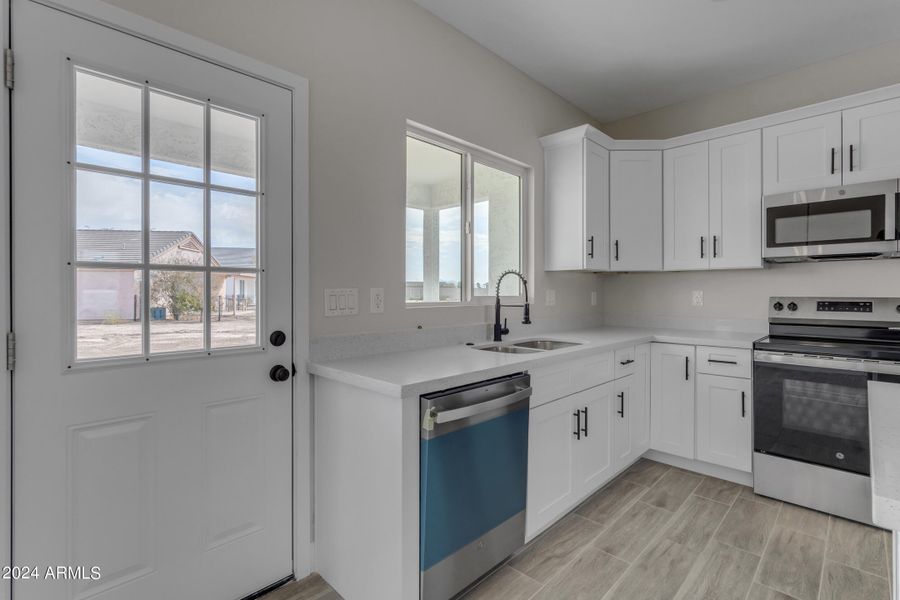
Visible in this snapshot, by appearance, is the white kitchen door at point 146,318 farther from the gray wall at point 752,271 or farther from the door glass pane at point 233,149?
the gray wall at point 752,271

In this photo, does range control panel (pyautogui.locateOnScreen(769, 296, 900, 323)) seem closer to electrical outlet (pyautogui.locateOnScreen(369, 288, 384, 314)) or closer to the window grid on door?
electrical outlet (pyautogui.locateOnScreen(369, 288, 384, 314))

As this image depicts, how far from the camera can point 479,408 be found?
170 cm

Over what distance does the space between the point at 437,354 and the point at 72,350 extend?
1.37 m

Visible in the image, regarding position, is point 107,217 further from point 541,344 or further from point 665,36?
point 665,36

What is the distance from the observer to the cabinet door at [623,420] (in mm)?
2678

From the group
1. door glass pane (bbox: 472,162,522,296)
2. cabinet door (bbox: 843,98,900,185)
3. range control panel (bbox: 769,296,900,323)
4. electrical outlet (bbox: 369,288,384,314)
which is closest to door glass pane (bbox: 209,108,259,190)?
electrical outlet (bbox: 369,288,384,314)

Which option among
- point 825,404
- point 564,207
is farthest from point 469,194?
point 825,404

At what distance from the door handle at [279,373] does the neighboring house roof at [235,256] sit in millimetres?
424

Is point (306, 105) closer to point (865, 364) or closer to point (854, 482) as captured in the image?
point (865, 364)

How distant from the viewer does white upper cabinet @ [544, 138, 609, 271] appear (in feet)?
10.1

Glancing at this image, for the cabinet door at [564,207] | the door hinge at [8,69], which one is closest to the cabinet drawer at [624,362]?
the cabinet door at [564,207]

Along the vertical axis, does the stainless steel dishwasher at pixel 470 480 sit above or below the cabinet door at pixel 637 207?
below

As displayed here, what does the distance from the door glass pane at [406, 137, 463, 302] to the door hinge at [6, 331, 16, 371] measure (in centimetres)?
154

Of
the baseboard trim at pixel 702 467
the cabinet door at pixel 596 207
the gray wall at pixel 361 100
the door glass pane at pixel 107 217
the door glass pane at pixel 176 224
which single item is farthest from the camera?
the cabinet door at pixel 596 207
